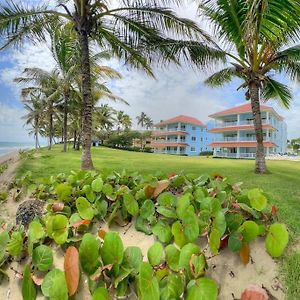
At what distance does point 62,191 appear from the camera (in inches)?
101

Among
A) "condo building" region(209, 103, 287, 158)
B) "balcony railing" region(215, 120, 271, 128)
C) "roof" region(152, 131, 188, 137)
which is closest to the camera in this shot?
"condo building" region(209, 103, 287, 158)

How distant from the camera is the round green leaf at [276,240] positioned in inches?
74.3

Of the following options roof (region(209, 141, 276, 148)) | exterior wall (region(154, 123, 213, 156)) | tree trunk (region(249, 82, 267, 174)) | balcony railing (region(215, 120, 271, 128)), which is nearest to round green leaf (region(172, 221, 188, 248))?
tree trunk (region(249, 82, 267, 174))

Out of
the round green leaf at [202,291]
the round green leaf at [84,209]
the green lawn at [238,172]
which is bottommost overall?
the green lawn at [238,172]

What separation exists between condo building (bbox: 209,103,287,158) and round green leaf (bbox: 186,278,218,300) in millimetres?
33593

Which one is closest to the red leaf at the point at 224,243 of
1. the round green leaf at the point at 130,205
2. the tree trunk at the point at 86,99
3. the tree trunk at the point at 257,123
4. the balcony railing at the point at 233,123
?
the round green leaf at the point at 130,205

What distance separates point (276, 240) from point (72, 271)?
1.22 meters

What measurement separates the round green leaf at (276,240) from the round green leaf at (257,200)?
18 centimetres

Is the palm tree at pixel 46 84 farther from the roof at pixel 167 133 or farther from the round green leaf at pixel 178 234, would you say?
the roof at pixel 167 133

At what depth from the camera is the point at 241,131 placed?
3719cm

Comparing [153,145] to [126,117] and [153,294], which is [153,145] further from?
[153,294]

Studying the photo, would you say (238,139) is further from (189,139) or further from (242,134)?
(189,139)

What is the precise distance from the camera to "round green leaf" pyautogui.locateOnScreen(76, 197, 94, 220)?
223 centimetres

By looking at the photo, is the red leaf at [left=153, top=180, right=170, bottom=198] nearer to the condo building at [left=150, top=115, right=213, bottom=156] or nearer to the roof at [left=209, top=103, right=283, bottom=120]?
the roof at [left=209, top=103, right=283, bottom=120]
